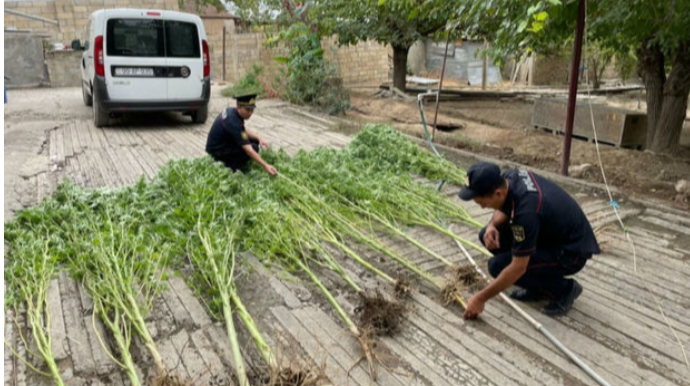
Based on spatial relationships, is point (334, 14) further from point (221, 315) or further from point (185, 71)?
point (221, 315)

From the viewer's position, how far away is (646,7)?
666 cm

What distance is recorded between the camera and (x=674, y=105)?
9.50 metres

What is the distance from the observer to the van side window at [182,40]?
1021cm

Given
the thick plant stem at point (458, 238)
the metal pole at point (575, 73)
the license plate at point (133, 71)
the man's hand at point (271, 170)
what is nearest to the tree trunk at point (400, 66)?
the license plate at point (133, 71)

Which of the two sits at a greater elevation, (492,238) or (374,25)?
(374,25)

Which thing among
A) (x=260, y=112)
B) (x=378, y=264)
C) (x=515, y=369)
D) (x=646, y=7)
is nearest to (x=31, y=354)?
(x=378, y=264)

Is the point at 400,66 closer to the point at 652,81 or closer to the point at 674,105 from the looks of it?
the point at 652,81

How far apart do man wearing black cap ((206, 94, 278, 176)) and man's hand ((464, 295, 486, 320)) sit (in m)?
3.52

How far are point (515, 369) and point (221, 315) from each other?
200 cm

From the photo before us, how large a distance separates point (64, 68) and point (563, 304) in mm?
20733

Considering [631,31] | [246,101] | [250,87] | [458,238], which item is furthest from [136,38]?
[631,31]

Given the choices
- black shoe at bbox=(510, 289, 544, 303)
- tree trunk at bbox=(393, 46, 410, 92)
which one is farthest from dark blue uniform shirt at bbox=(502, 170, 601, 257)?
tree trunk at bbox=(393, 46, 410, 92)

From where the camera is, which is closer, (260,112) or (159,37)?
(159,37)

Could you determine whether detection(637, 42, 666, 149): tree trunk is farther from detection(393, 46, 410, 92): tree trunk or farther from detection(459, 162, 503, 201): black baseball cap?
detection(393, 46, 410, 92): tree trunk
